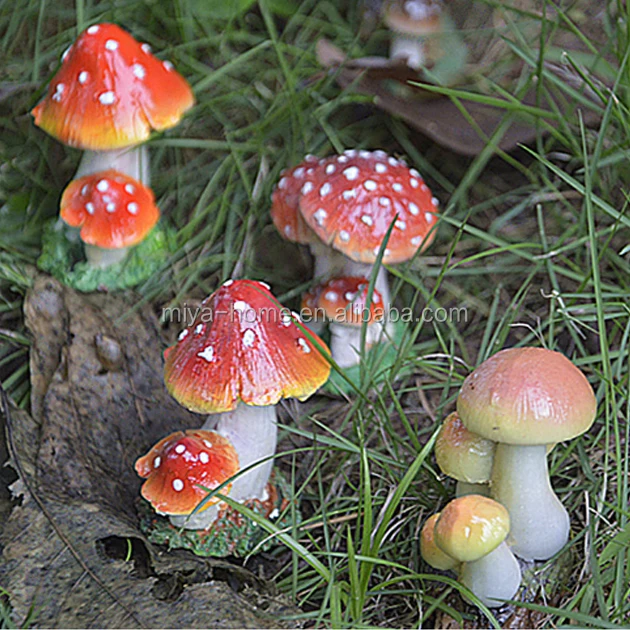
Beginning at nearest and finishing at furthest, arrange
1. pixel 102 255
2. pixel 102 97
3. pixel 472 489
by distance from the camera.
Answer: pixel 472 489, pixel 102 97, pixel 102 255

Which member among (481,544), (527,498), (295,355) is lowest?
(527,498)

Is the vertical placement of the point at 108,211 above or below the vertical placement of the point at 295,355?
above

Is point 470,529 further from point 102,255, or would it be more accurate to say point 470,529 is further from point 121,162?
point 121,162

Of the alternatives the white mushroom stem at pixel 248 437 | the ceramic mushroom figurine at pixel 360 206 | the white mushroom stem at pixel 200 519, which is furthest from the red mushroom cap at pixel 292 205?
the white mushroom stem at pixel 200 519

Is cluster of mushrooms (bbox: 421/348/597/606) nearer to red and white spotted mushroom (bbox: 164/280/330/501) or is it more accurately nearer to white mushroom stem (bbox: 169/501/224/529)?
red and white spotted mushroom (bbox: 164/280/330/501)

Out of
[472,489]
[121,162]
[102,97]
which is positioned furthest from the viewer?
[121,162]

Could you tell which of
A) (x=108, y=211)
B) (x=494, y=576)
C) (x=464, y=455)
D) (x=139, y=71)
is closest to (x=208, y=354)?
(x=464, y=455)

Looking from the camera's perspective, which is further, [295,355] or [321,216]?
[321,216]
